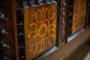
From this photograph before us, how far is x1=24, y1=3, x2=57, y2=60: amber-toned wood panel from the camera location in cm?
174

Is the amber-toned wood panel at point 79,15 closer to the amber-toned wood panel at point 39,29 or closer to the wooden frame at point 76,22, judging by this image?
the wooden frame at point 76,22

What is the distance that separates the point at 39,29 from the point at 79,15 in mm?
1285

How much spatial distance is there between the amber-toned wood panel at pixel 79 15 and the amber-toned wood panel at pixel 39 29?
2.35ft

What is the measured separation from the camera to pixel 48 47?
216 centimetres

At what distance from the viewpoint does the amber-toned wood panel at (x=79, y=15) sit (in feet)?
9.24

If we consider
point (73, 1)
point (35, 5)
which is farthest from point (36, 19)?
point (73, 1)

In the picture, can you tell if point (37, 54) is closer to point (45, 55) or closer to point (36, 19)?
point (45, 55)

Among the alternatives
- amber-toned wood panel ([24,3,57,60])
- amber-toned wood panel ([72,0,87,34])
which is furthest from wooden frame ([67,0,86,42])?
amber-toned wood panel ([24,3,57,60])

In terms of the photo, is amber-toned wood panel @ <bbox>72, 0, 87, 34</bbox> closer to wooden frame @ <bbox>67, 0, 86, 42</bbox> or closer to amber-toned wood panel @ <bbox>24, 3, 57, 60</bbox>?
wooden frame @ <bbox>67, 0, 86, 42</bbox>

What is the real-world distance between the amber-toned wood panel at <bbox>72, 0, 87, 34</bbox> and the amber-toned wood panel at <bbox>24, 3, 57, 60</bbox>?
2.35 ft

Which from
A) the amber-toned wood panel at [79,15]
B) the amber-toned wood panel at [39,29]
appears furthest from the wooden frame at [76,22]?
the amber-toned wood panel at [39,29]

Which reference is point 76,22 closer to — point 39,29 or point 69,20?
point 69,20

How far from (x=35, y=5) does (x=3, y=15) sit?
43 cm

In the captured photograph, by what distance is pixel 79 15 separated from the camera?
300 cm
